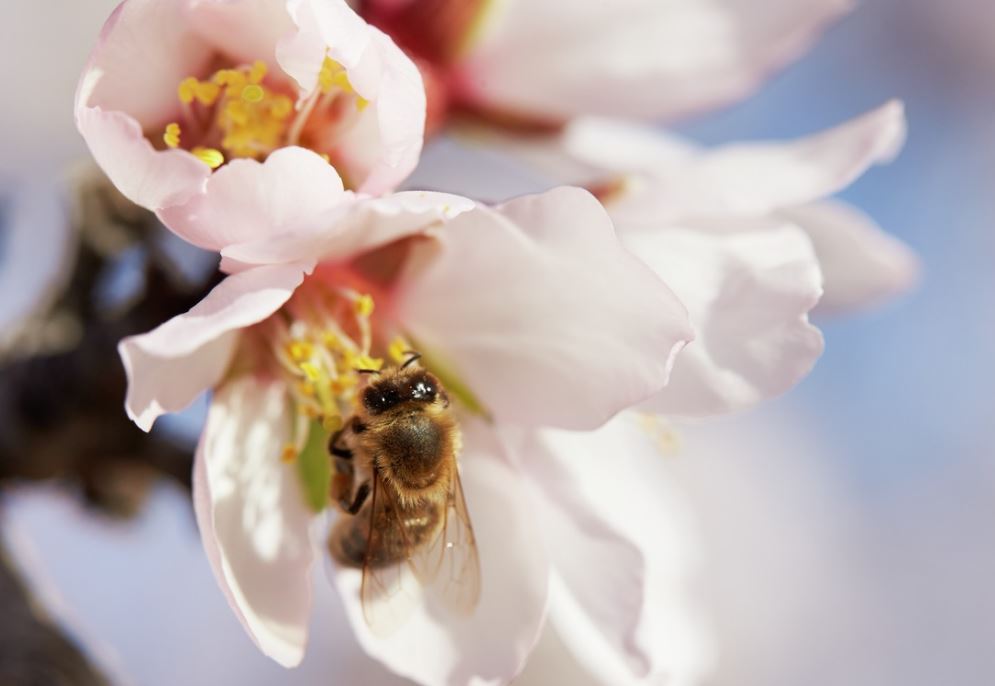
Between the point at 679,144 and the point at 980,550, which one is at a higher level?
the point at 679,144

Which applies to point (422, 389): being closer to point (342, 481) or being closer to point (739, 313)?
point (342, 481)

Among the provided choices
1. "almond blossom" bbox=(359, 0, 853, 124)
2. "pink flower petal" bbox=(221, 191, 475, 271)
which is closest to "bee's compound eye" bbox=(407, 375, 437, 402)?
"pink flower petal" bbox=(221, 191, 475, 271)

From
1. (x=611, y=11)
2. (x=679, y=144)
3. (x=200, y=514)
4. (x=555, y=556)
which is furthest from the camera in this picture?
(x=679, y=144)

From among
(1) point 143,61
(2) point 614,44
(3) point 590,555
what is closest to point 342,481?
(3) point 590,555

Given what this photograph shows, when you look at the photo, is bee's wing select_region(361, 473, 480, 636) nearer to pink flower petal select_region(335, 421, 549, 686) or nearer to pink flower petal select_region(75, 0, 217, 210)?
pink flower petal select_region(335, 421, 549, 686)

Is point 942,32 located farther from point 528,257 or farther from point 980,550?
point 528,257

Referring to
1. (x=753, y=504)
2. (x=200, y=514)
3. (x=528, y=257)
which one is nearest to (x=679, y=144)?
(x=528, y=257)

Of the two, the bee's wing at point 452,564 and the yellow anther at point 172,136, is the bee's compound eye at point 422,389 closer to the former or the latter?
the bee's wing at point 452,564
